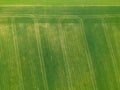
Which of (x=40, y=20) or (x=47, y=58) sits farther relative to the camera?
(x=40, y=20)

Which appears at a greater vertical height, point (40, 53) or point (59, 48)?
point (59, 48)

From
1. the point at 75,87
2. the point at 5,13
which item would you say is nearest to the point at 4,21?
the point at 5,13

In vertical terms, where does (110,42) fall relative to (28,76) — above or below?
above

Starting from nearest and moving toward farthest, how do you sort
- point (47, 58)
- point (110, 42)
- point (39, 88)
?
1. point (39, 88)
2. point (47, 58)
3. point (110, 42)

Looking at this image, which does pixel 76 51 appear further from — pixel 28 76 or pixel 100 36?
pixel 28 76

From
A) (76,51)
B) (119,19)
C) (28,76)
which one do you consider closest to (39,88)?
(28,76)

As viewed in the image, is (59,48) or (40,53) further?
(59,48)

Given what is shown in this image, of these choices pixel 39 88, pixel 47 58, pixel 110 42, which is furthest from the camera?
pixel 110 42

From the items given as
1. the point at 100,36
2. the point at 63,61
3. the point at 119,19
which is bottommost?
the point at 63,61
